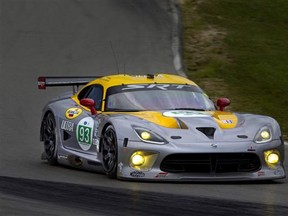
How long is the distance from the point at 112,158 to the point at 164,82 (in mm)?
1688

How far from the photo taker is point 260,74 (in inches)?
750

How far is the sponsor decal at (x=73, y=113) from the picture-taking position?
40.1 ft

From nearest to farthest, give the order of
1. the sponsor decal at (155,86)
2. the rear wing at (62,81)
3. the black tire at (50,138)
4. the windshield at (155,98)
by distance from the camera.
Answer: the windshield at (155,98), the sponsor decal at (155,86), the black tire at (50,138), the rear wing at (62,81)

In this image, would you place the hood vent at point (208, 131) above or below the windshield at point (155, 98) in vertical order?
below

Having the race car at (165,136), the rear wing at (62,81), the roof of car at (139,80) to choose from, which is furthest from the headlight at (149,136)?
the rear wing at (62,81)

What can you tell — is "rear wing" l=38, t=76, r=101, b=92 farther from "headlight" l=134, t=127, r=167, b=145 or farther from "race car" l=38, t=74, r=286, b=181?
"headlight" l=134, t=127, r=167, b=145

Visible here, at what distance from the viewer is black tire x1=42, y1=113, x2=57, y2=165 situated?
12.7m

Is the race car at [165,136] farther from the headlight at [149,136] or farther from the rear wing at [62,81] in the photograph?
the rear wing at [62,81]

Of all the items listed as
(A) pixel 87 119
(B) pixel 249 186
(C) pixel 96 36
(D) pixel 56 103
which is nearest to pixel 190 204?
(B) pixel 249 186

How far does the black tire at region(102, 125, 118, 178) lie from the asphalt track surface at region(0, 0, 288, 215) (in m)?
0.15

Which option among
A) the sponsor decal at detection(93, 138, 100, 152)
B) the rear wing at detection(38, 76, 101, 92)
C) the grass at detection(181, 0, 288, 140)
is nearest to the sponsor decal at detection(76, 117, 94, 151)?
the sponsor decal at detection(93, 138, 100, 152)

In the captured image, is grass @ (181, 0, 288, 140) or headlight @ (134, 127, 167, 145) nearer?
headlight @ (134, 127, 167, 145)

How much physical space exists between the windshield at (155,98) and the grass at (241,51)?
3064 millimetres

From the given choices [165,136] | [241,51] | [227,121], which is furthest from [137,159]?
[241,51]
